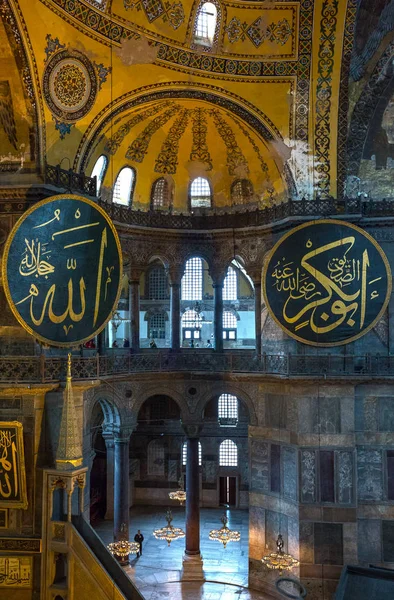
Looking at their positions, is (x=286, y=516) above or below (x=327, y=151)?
below

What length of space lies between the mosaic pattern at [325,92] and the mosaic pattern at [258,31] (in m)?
0.73

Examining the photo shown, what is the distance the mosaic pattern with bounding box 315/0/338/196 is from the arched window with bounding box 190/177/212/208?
3.14 meters

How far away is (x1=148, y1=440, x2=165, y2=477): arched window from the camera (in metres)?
20.1

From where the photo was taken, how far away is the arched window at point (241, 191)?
48.3ft

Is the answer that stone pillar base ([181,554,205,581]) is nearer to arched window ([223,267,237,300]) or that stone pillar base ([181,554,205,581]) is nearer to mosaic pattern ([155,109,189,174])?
mosaic pattern ([155,109,189,174])

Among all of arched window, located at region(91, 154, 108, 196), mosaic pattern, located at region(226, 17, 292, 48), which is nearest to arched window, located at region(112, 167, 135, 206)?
arched window, located at region(91, 154, 108, 196)

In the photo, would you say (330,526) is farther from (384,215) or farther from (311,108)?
(311,108)

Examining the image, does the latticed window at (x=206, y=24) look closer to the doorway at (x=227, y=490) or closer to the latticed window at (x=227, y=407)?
the latticed window at (x=227, y=407)

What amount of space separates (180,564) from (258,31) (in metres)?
12.1

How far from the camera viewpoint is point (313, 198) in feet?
43.3

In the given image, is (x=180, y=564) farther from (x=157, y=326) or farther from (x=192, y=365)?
(x=157, y=326)

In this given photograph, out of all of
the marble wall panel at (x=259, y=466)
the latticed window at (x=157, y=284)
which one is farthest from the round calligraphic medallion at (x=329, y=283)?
the latticed window at (x=157, y=284)

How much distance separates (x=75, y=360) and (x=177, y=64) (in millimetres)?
6104

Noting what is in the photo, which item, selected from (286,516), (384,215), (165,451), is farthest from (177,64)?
(165,451)
